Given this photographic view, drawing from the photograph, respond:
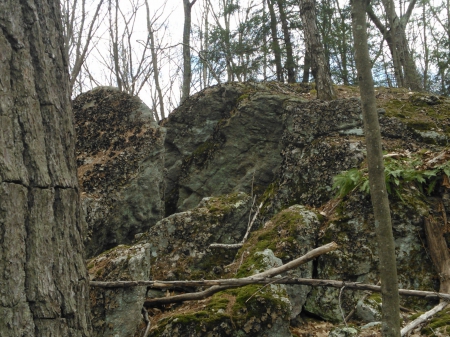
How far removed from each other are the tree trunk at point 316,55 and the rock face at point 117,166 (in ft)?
12.1

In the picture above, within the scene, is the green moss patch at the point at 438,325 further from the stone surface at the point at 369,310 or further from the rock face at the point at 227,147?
the rock face at the point at 227,147

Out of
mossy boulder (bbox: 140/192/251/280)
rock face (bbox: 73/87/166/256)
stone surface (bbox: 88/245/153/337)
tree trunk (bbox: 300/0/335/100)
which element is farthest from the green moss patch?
tree trunk (bbox: 300/0/335/100)

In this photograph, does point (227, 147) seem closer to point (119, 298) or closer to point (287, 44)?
point (119, 298)

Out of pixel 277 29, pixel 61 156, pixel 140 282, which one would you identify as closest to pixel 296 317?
pixel 140 282

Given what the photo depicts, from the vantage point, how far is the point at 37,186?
2.17 meters

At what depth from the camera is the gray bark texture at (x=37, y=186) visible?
2006 millimetres

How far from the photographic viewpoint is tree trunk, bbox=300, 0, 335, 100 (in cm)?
894

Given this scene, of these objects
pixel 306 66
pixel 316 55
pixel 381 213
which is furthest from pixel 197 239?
Answer: pixel 306 66

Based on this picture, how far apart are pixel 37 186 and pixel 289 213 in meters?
3.93

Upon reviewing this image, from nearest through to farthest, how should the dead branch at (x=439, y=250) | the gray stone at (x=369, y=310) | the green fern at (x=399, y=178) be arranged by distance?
the gray stone at (x=369, y=310), the dead branch at (x=439, y=250), the green fern at (x=399, y=178)

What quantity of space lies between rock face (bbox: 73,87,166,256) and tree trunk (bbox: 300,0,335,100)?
3.68 meters

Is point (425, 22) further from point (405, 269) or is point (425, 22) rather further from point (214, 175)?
point (405, 269)

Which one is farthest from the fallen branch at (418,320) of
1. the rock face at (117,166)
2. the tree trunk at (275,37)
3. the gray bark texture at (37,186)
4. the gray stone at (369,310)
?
the tree trunk at (275,37)

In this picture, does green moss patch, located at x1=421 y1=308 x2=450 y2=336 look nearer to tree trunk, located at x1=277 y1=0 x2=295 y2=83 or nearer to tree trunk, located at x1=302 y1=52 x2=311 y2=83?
tree trunk, located at x1=302 y1=52 x2=311 y2=83
